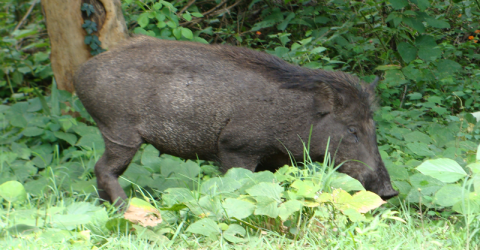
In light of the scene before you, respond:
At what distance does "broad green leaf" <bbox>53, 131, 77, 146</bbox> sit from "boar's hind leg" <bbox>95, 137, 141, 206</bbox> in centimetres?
123

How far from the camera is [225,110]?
134 inches

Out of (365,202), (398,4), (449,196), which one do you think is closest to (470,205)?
(449,196)

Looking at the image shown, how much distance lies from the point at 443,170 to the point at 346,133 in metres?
0.90

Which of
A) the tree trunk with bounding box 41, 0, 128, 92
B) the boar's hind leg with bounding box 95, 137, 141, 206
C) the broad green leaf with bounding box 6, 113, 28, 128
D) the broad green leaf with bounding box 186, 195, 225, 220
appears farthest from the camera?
the tree trunk with bounding box 41, 0, 128, 92

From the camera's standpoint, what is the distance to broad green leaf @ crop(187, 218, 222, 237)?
2.57 meters

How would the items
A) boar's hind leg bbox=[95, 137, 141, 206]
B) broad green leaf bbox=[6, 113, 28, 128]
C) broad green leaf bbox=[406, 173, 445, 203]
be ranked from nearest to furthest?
A: broad green leaf bbox=[406, 173, 445, 203] → boar's hind leg bbox=[95, 137, 141, 206] → broad green leaf bbox=[6, 113, 28, 128]

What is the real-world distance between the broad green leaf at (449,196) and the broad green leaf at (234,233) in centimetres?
107

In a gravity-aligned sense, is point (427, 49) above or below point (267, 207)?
above

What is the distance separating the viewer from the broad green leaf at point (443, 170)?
2588 mm

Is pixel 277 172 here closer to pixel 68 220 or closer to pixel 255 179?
pixel 255 179

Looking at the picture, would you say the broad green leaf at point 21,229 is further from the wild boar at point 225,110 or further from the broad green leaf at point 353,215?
the broad green leaf at point 353,215

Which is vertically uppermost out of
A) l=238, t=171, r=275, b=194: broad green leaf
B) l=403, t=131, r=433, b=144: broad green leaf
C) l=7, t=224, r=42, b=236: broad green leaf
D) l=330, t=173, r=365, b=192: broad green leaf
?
l=330, t=173, r=365, b=192: broad green leaf

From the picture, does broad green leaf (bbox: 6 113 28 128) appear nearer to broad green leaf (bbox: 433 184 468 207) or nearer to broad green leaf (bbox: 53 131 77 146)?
broad green leaf (bbox: 53 131 77 146)

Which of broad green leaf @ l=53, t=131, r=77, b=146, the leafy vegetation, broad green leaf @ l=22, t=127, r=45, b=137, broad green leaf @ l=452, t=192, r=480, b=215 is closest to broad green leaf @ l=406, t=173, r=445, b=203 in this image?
the leafy vegetation
